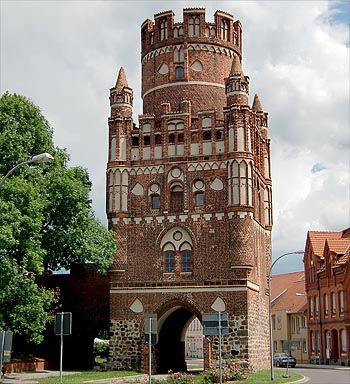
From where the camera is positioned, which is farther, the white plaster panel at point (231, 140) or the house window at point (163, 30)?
the house window at point (163, 30)

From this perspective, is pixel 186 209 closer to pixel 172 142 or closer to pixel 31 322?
pixel 172 142

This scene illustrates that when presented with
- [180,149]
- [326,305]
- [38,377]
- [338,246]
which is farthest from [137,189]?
[326,305]

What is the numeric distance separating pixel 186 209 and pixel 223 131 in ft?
17.0

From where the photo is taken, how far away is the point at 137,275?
4034 centimetres

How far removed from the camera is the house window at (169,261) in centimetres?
4027

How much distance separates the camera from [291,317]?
80.5 meters

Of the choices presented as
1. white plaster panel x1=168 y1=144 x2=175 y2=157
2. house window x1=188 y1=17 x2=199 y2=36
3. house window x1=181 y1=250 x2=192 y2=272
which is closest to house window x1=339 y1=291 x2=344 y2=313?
house window x1=181 y1=250 x2=192 y2=272

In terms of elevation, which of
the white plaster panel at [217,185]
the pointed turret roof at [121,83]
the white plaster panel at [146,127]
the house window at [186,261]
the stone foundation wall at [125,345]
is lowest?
the stone foundation wall at [125,345]

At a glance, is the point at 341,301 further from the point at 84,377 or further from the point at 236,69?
the point at 84,377

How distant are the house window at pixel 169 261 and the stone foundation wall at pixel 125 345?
11.6 ft

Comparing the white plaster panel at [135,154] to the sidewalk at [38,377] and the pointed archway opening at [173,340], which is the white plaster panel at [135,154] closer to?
the pointed archway opening at [173,340]

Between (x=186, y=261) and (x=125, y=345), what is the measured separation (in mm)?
6026

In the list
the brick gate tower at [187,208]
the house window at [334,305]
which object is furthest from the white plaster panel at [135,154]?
the house window at [334,305]


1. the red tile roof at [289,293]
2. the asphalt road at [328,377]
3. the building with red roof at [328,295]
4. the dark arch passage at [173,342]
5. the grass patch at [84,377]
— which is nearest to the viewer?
the grass patch at [84,377]
